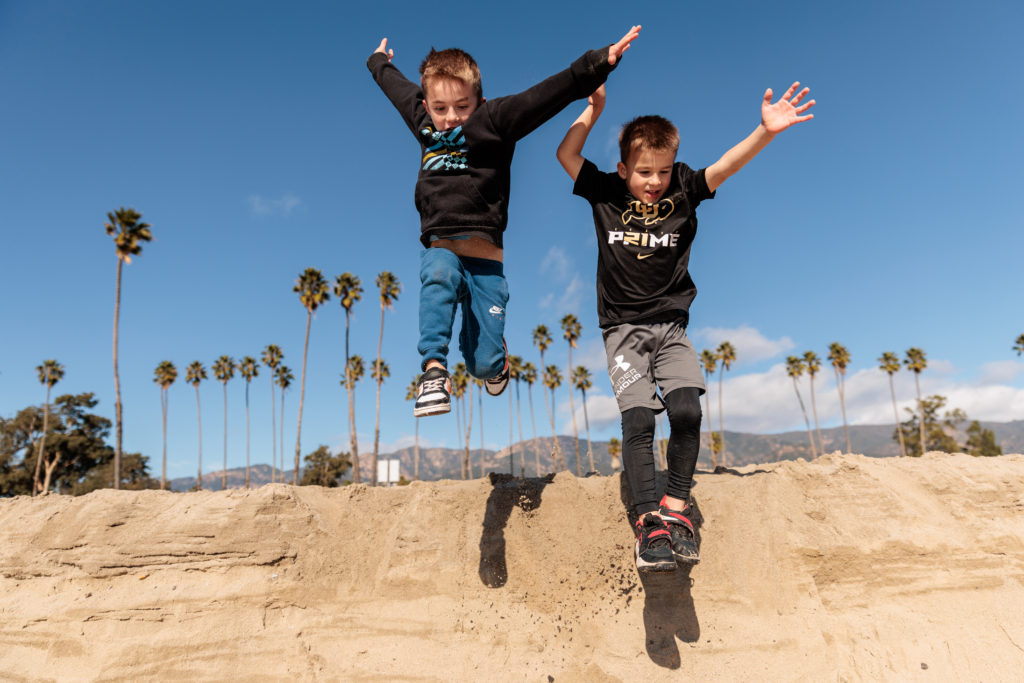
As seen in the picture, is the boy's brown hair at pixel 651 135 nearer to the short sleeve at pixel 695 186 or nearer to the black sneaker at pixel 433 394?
the short sleeve at pixel 695 186

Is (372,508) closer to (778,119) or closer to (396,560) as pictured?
(396,560)

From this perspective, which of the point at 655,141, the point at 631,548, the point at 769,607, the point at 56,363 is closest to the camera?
the point at 655,141

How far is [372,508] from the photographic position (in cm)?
517

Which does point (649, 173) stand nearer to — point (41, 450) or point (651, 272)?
point (651, 272)

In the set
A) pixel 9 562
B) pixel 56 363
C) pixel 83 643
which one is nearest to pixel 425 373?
pixel 83 643

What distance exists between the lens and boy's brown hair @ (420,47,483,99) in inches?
138

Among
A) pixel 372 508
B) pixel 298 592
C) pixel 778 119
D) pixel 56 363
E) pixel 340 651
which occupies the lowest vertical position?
pixel 340 651

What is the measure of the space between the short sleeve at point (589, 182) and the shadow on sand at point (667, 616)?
2.25 metres

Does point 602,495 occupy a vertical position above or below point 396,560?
above

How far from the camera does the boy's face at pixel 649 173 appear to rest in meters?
3.61

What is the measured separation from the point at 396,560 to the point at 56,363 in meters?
51.2

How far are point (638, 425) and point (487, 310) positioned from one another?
1.32 metres

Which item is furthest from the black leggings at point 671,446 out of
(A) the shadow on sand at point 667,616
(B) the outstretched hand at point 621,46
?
(B) the outstretched hand at point 621,46

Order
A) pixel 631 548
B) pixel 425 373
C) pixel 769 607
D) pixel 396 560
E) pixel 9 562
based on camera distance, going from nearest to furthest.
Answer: pixel 425 373 → pixel 769 607 → pixel 631 548 → pixel 396 560 → pixel 9 562
